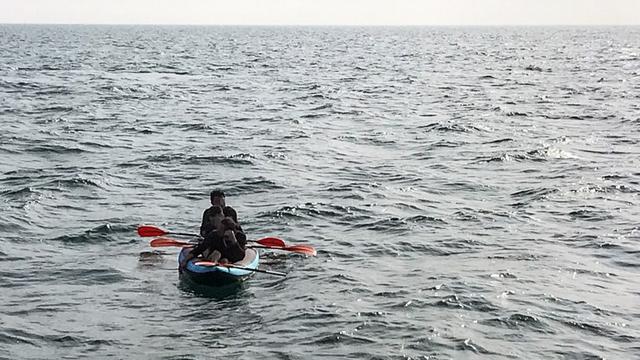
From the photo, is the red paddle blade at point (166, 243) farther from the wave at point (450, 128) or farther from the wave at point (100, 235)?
the wave at point (450, 128)

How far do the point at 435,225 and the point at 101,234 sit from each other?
875 cm

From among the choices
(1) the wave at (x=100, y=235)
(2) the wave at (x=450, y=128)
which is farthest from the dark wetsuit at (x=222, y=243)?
(2) the wave at (x=450, y=128)

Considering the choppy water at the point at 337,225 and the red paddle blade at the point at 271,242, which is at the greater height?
the red paddle blade at the point at 271,242

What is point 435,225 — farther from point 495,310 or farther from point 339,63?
point 339,63

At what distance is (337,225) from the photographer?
23.4m

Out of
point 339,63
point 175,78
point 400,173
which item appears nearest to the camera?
point 400,173

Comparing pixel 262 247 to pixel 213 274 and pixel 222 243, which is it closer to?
pixel 222 243

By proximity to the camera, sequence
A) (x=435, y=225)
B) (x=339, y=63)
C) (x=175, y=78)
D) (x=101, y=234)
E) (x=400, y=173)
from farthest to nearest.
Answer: (x=339, y=63) < (x=175, y=78) < (x=400, y=173) < (x=435, y=225) < (x=101, y=234)

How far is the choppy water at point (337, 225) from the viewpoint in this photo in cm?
1540

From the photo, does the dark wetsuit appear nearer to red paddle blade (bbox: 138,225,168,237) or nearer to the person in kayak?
the person in kayak

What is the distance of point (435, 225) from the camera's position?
23109 millimetres

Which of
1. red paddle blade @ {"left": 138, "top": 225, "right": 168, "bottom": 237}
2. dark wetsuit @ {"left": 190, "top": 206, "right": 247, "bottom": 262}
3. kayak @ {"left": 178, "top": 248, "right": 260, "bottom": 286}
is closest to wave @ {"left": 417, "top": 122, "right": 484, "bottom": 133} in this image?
red paddle blade @ {"left": 138, "top": 225, "right": 168, "bottom": 237}

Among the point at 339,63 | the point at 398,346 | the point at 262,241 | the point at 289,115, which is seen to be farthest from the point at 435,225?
the point at 339,63

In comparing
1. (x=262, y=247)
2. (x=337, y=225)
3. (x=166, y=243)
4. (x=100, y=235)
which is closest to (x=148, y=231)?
(x=166, y=243)
